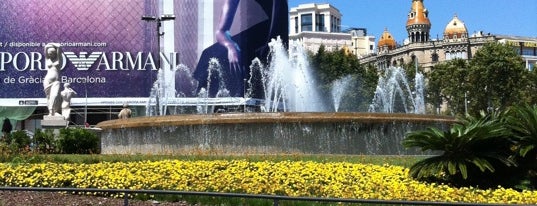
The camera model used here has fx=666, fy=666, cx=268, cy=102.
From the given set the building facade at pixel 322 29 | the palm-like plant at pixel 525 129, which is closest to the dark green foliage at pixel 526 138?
the palm-like plant at pixel 525 129

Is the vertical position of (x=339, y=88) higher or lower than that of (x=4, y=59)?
lower

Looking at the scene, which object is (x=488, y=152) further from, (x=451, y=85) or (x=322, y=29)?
(x=322, y=29)

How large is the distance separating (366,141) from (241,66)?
159 ft

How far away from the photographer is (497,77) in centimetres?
5469

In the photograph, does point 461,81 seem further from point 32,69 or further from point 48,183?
point 48,183

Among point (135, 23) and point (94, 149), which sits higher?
point (135, 23)

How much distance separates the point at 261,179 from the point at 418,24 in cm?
12568

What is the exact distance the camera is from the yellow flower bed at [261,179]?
860cm

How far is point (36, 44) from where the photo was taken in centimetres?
6612

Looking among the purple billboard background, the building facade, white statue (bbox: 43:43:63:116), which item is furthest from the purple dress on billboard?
the building facade

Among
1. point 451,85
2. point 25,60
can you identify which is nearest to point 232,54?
point 451,85

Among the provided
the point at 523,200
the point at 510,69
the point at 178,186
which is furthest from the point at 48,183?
the point at 510,69

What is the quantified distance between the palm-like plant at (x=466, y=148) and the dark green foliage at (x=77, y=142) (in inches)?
493

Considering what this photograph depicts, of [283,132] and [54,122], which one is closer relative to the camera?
[283,132]
